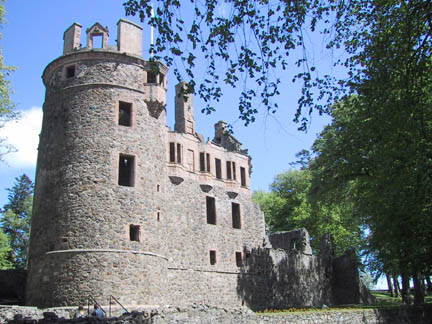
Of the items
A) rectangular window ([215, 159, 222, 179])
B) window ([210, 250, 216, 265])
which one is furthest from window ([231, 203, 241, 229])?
window ([210, 250, 216, 265])

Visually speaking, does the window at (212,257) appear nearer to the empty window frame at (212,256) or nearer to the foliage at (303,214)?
the empty window frame at (212,256)

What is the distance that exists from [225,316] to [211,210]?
10.7 metres

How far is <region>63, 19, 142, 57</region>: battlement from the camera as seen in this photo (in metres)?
21.5

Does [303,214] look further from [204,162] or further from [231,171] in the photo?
[204,162]

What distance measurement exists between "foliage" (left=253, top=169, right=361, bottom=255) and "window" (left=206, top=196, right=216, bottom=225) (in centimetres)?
1280

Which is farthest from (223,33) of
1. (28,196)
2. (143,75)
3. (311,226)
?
(28,196)

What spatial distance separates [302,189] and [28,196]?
28.8m

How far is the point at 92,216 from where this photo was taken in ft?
61.3

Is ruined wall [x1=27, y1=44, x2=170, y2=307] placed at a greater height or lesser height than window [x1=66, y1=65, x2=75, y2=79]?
lesser

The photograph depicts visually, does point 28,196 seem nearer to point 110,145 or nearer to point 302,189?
point 302,189

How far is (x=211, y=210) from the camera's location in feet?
89.2

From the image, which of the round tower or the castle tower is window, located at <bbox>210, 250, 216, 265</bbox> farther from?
the castle tower

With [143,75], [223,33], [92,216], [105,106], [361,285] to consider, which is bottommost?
[361,285]

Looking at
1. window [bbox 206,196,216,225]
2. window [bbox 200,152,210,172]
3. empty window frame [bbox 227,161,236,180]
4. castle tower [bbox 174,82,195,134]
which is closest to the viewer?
castle tower [bbox 174,82,195,134]
